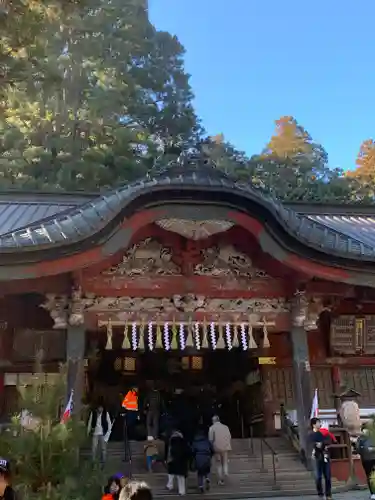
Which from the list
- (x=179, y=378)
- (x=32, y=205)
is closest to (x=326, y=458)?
(x=179, y=378)

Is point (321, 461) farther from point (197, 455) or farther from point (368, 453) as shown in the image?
point (197, 455)

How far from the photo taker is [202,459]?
9258 millimetres

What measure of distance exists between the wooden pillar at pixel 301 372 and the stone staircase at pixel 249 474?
0.49 metres

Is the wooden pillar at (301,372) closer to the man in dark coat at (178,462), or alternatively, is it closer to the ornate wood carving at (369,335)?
the man in dark coat at (178,462)

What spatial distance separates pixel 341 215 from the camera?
57.6ft

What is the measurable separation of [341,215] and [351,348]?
21.7 feet

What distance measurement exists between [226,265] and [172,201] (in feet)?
6.17

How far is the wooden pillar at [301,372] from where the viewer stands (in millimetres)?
9883

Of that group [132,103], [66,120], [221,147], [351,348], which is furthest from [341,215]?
[221,147]

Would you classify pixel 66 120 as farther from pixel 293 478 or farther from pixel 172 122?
pixel 293 478

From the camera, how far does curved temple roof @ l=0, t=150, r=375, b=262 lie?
9133 mm

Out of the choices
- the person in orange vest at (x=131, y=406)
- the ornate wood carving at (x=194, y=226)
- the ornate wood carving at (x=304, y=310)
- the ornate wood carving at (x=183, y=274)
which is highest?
the ornate wood carving at (x=194, y=226)

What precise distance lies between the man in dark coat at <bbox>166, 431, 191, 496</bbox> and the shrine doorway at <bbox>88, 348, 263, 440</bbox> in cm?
543

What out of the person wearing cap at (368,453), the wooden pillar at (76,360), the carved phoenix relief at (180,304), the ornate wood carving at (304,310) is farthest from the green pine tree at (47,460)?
the ornate wood carving at (304,310)
